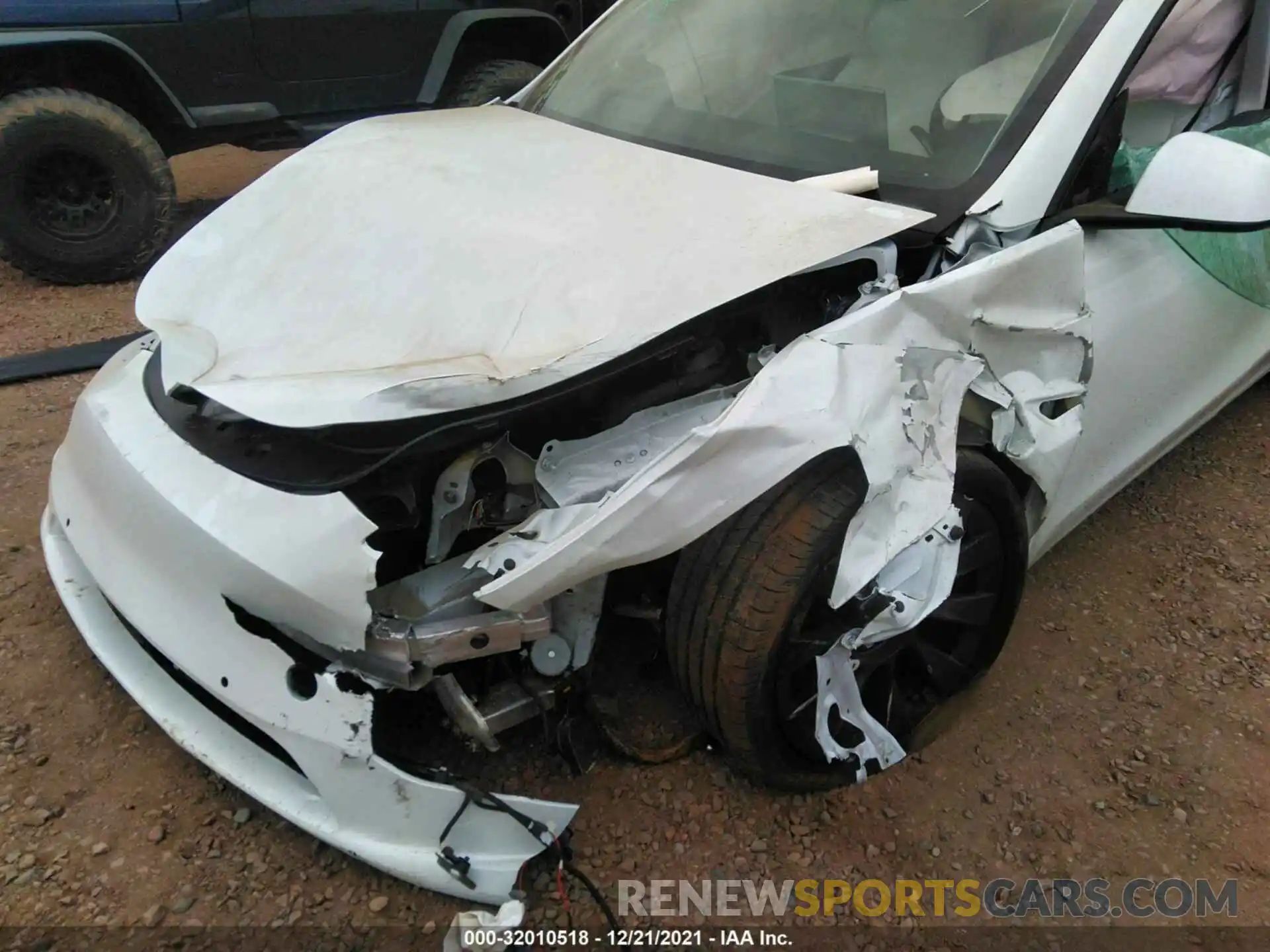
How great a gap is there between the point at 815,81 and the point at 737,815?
171 cm

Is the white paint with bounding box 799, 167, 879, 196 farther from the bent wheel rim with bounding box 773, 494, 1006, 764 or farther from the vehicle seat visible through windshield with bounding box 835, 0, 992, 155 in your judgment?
the bent wheel rim with bounding box 773, 494, 1006, 764

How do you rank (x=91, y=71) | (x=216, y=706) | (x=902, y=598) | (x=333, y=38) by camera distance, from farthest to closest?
1. (x=333, y=38)
2. (x=91, y=71)
3. (x=216, y=706)
4. (x=902, y=598)

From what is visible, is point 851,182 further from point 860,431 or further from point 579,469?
point 579,469

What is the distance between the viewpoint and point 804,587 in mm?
1598

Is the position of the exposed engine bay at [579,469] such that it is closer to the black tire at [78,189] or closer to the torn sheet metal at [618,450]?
the torn sheet metal at [618,450]

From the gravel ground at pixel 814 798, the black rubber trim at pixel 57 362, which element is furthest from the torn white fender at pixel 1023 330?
A: the black rubber trim at pixel 57 362

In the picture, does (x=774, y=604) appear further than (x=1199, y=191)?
No

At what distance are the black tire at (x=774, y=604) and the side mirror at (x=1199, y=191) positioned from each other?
0.62 metres

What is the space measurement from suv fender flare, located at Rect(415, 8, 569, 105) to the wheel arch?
1.18 m

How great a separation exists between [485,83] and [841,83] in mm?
3321

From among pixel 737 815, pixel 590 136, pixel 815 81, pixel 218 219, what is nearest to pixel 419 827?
pixel 737 815

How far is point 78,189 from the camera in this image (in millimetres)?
4359

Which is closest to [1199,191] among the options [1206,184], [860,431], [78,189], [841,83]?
[1206,184]

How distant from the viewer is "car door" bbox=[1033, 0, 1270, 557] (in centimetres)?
199
